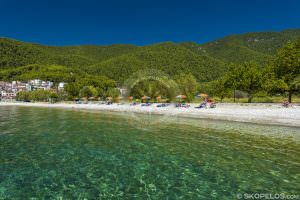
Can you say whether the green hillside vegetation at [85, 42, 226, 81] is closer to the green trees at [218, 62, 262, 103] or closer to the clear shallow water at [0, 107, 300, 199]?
the green trees at [218, 62, 262, 103]

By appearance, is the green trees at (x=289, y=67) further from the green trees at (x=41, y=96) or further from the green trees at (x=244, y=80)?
the green trees at (x=41, y=96)

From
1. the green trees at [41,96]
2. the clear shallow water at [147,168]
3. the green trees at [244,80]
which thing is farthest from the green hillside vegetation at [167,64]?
the clear shallow water at [147,168]

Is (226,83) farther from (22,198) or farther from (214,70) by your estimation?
(214,70)

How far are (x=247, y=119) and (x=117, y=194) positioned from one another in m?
23.3

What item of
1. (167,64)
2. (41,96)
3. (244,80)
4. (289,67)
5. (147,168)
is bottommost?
(147,168)

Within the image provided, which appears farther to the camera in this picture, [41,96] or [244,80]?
[41,96]

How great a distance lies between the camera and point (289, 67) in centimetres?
4566

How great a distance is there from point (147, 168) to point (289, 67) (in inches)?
1837

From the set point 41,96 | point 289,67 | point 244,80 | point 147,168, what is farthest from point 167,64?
point 147,168

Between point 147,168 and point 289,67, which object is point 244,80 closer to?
point 289,67

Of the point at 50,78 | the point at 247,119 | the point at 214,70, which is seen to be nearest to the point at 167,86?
the point at 247,119

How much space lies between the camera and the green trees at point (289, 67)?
42594mm

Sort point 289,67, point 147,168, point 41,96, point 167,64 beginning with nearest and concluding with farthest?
point 147,168 → point 289,67 → point 41,96 → point 167,64

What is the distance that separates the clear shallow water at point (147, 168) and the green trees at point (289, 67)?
31.0 metres
